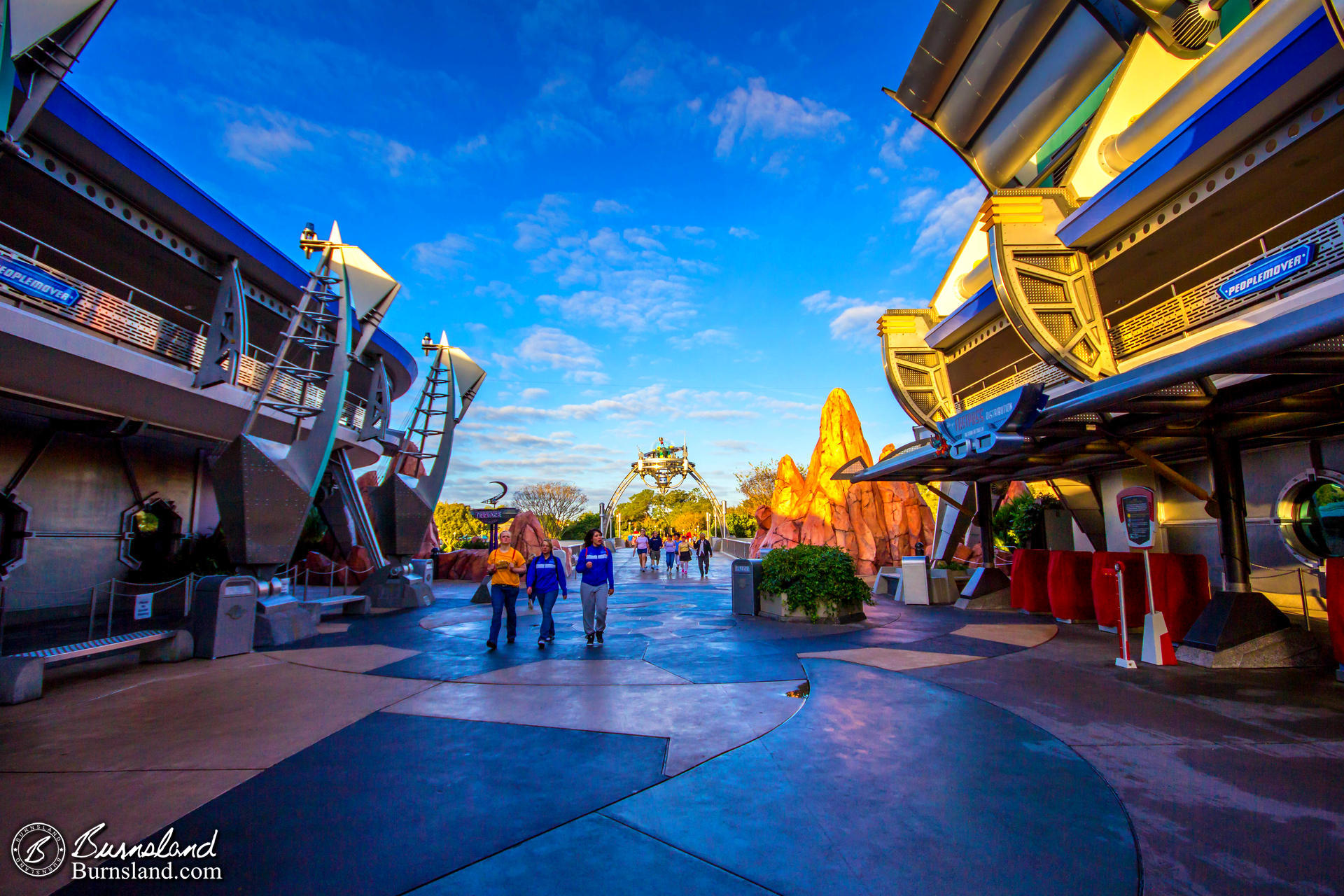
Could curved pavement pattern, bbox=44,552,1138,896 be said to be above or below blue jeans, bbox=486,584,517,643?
below

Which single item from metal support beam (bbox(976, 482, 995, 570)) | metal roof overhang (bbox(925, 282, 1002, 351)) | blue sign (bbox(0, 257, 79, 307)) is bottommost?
metal support beam (bbox(976, 482, 995, 570))

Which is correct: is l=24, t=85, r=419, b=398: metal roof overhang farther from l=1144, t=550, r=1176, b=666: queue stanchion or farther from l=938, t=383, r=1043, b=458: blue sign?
l=1144, t=550, r=1176, b=666: queue stanchion

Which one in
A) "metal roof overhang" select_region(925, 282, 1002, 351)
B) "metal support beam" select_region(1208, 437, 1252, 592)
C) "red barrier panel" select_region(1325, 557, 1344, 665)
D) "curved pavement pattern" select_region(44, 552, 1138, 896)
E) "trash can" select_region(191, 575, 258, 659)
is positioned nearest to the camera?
"curved pavement pattern" select_region(44, 552, 1138, 896)

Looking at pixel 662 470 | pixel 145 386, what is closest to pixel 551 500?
pixel 662 470

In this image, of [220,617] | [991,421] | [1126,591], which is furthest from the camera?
[991,421]

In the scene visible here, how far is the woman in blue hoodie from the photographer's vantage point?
31.1ft

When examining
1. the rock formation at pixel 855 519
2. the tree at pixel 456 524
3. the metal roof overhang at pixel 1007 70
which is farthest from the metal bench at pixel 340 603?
the tree at pixel 456 524

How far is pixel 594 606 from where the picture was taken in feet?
31.1

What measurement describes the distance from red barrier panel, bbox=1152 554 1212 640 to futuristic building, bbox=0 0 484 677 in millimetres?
14391

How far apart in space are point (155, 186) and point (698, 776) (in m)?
18.5

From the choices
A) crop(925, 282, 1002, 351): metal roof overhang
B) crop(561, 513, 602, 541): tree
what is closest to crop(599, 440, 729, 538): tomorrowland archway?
crop(561, 513, 602, 541): tree

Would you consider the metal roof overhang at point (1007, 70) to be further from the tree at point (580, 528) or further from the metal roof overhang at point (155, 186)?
the tree at point (580, 528)

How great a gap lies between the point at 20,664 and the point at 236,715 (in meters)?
2.79

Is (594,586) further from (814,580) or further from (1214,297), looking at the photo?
(1214,297)
